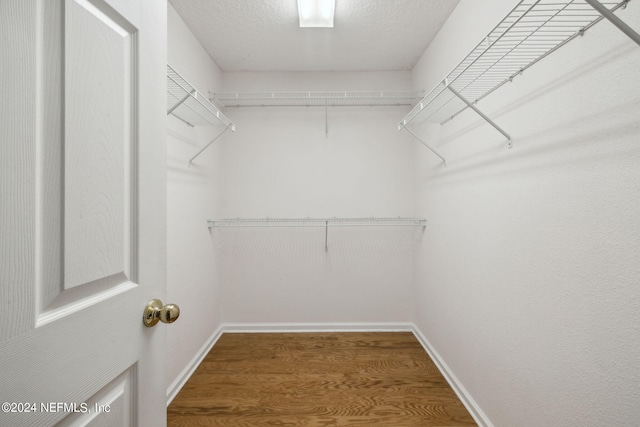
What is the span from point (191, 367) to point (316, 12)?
2.50 m

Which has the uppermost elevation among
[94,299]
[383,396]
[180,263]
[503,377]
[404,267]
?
[94,299]

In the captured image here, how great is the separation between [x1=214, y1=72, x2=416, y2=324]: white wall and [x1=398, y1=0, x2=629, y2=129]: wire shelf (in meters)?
1.01

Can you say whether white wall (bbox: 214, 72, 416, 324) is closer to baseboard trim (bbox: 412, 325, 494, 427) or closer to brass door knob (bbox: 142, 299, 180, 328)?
baseboard trim (bbox: 412, 325, 494, 427)

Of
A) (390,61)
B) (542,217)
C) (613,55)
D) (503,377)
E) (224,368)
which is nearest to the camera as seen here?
(613,55)

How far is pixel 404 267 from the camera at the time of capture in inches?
101

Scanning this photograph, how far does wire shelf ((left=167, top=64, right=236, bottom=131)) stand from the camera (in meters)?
1.47

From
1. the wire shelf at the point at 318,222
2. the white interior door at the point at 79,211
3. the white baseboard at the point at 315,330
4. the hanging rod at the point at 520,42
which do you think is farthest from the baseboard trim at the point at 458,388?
the white interior door at the point at 79,211

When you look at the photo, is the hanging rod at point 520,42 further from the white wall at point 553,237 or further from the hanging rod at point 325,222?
the hanging rod at point 325,222

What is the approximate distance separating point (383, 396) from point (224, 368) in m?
1.10

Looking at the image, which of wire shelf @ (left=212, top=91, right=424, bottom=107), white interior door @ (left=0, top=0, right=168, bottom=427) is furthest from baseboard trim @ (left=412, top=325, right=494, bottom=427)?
wire shelf @ (left=212, top=91, right=424, bottom=107)

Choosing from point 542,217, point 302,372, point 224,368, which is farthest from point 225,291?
point 542,217

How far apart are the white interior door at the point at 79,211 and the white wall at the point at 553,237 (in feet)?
4.27

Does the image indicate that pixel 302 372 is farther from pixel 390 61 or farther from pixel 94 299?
pixel 390 61

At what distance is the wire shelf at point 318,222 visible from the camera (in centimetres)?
237
